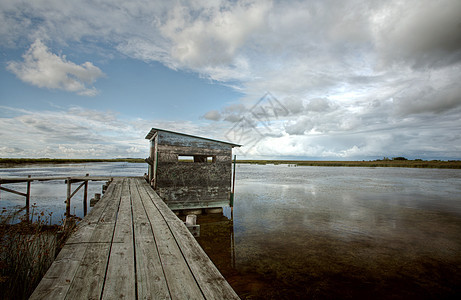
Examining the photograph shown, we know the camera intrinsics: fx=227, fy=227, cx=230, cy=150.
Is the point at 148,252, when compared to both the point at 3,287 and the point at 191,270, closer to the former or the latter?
the point at 191,270

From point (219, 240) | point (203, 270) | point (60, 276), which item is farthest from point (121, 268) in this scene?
point (219, 240)

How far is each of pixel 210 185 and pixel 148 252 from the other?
33.0 ft

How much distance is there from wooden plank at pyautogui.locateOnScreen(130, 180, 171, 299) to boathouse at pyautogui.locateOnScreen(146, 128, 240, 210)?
772 cm

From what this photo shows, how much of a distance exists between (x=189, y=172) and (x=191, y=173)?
132 mm

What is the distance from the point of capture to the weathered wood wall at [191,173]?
12.1 m

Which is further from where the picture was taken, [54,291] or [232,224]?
[232,224]

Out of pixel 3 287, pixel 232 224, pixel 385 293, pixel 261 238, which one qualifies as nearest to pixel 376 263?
pixel 385 293

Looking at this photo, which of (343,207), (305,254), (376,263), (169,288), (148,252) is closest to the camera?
(169,288)

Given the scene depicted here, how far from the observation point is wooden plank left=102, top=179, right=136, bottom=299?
7.43 ft

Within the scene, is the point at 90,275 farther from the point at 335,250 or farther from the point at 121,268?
the point at 335,250

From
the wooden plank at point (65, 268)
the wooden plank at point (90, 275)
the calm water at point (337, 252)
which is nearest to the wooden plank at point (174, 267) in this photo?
the wooden plank at point (90, 275)

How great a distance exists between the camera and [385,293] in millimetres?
5734

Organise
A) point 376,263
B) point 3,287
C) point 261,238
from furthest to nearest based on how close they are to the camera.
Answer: point 261,238 → point 376,263 → point 3,287

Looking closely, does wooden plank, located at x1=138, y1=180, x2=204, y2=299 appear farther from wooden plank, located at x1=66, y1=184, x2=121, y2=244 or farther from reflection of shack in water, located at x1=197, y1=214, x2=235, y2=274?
reflection of shack in water, located at x1=197, y1=214, x2=235, y2=274
